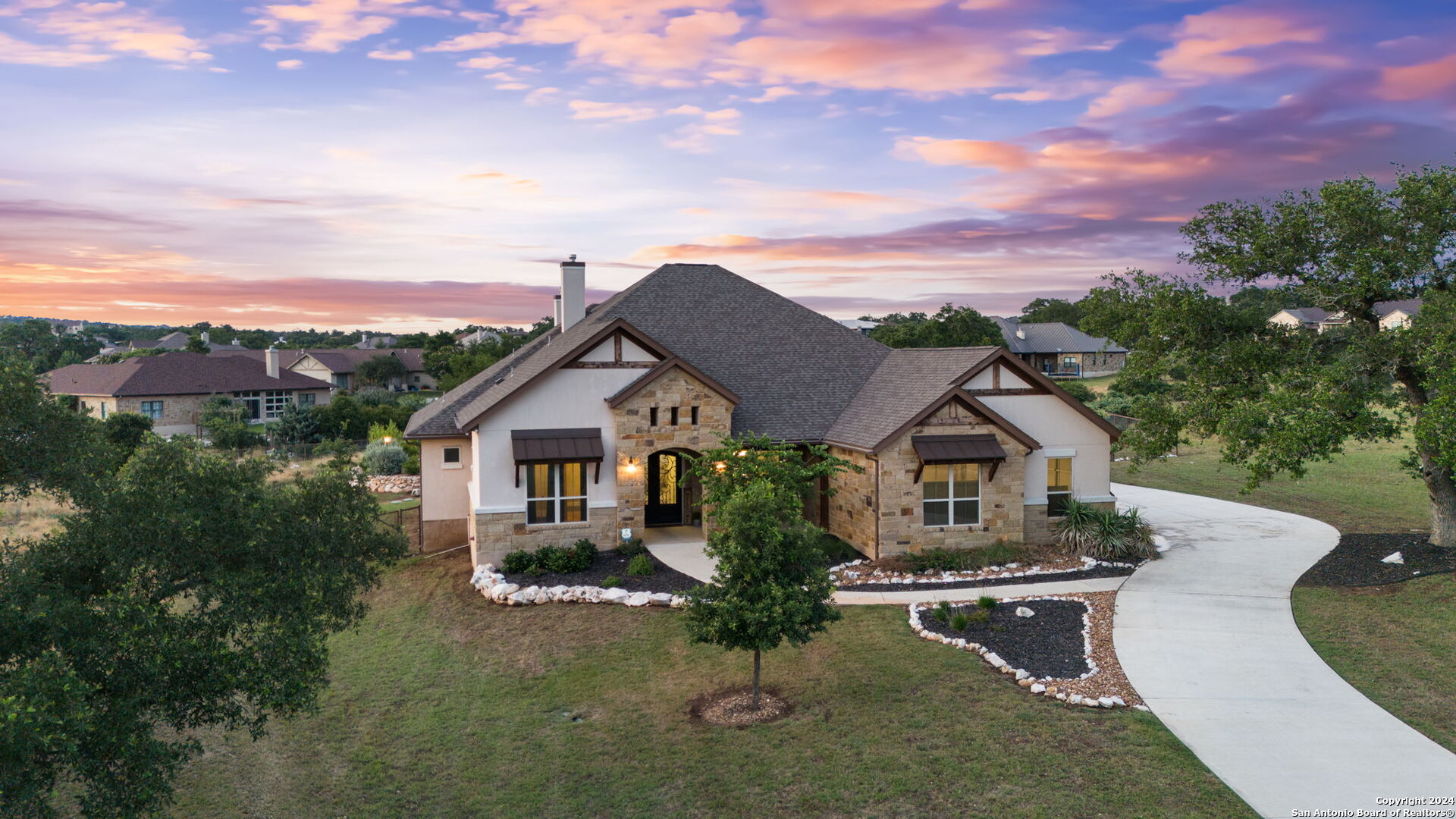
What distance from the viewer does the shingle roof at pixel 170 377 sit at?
187ft

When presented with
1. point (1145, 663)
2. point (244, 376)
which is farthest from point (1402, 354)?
point (244, 376)

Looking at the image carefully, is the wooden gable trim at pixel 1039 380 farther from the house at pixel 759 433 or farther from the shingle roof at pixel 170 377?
the shingle roof at pixel 170 377

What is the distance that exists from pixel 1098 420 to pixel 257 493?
768 inches

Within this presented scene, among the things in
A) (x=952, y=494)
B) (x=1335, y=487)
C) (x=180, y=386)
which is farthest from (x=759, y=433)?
(x=180, y=386)

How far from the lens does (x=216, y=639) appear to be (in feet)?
28.3

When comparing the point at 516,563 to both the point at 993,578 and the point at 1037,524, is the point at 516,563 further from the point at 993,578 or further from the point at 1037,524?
the point at 1037,524

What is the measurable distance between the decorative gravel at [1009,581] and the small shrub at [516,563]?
7422mm

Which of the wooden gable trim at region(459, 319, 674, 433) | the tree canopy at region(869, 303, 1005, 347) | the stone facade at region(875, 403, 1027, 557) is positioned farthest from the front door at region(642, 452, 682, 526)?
the tree canopy at region(869, 303, 1005, 347)

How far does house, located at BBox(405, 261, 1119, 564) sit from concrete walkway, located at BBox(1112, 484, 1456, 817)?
3741 millimetres

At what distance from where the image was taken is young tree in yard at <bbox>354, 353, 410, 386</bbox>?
85.1 m

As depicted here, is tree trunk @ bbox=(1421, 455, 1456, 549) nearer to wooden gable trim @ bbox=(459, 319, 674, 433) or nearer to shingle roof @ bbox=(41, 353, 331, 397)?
wooden gable trim @ bbox=(459, 319, 674, 433)

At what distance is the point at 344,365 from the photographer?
283ft

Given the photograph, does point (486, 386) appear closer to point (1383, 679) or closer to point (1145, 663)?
point (1145, 663)

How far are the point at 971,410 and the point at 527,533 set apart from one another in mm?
11412
